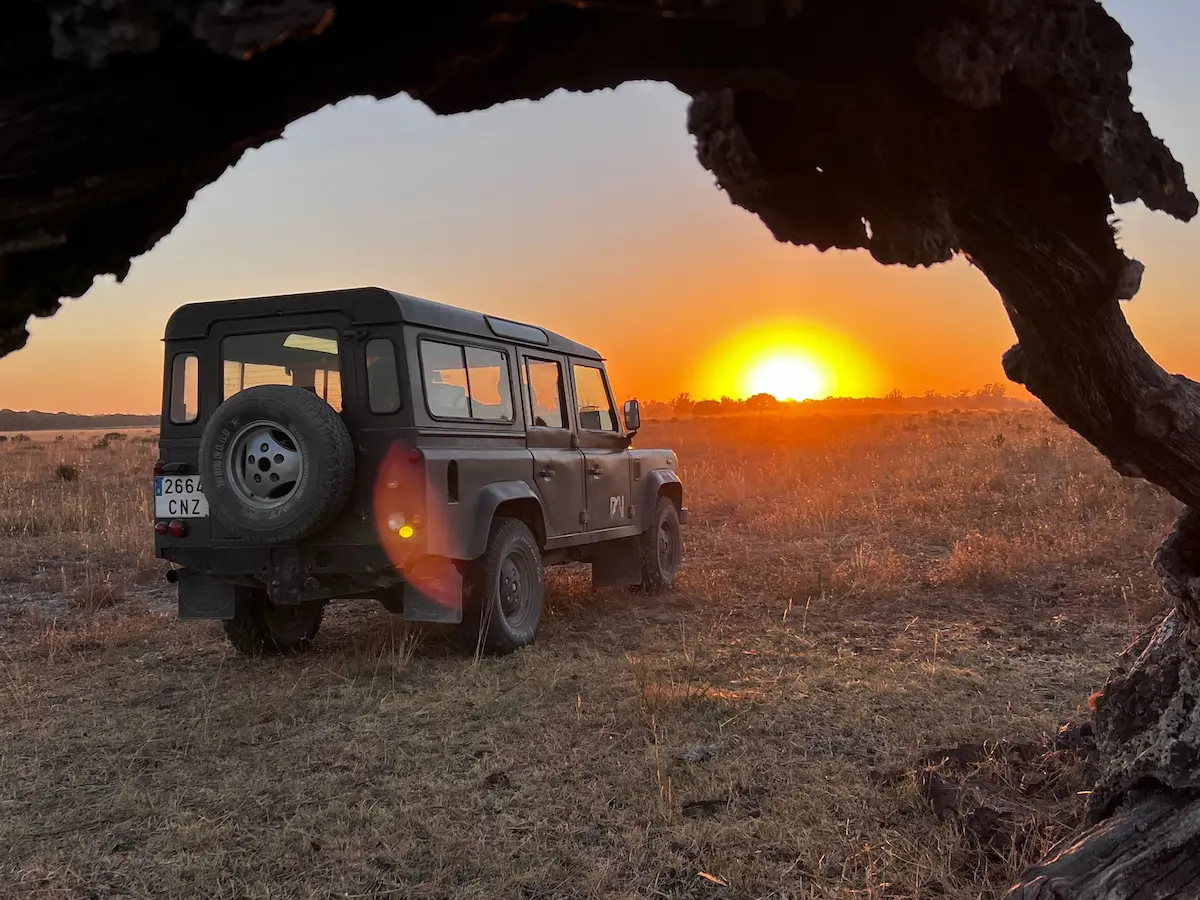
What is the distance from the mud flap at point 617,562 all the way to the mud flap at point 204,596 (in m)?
3.53

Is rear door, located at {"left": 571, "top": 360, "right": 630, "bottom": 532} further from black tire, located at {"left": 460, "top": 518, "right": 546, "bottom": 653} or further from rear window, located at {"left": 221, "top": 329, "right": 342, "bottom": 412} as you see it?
rear window, located at {"left": 221, "top": 329, "right": 342, "bottom": 412}

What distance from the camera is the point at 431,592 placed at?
594 centimetres

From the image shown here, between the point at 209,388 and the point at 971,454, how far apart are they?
54.8 ft

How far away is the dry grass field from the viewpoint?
11.1 ft

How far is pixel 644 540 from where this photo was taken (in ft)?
29.5

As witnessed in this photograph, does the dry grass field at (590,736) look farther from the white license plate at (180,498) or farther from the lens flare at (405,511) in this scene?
the white license plate at (180,498)

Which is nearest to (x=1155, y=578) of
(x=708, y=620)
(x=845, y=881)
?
(x=708, y=620)

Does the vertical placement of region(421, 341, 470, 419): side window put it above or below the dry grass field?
above

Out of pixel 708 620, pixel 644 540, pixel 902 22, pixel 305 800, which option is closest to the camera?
pixel 902 22

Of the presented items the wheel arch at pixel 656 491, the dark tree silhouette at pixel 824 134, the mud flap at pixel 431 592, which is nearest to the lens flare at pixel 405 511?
the mud flap at pixel 431 592

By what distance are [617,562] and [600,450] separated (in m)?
1.22

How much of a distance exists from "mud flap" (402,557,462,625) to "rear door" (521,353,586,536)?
51.2 inches

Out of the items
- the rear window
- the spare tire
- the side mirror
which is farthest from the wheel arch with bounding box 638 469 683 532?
the spare tire

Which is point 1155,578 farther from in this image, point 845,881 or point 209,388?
point 209,388
